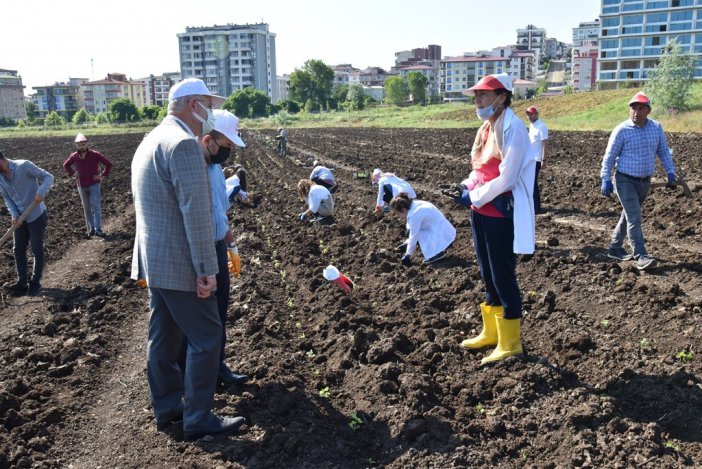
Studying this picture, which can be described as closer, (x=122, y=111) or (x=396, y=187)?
(x=396, y=187)

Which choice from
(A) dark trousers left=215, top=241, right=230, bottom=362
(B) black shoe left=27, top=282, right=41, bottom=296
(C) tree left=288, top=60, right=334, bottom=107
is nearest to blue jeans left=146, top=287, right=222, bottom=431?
(A) dark trousers left=215, top=241, right=230, bottom=362

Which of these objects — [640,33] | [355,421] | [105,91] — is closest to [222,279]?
[355,421]

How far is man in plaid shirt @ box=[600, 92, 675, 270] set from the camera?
23.5 ft

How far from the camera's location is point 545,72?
151 m

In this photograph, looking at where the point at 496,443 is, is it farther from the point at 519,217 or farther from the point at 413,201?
the point at 413,201

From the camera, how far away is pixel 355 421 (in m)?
4.29

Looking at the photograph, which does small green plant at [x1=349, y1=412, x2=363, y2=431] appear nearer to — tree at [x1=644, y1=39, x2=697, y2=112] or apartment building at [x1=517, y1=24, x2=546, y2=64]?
tree at [x1=644, y1=39, x2=697, y2=112]

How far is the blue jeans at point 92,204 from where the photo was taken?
11.1 metres

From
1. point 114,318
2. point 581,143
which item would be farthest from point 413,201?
point 581,143

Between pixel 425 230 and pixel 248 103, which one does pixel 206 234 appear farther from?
pixel 248 103

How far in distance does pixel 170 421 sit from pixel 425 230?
4808 mm

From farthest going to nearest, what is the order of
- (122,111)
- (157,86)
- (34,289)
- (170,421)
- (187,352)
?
(157,86)
(122,111)
(34,289)
(170,421)
(187,352)

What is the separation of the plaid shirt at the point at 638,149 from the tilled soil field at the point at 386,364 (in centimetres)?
110

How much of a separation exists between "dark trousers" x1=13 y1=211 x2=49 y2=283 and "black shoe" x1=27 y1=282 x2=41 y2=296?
1.5 inches
